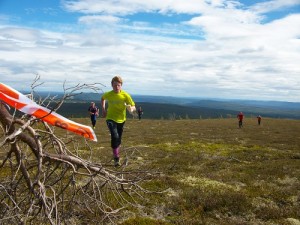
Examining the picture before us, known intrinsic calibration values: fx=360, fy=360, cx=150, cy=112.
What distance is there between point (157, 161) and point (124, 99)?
4.99 m

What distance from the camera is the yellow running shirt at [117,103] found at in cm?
1271

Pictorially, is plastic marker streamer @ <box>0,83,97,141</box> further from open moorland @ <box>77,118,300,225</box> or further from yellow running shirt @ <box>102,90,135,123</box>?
yellow running shirt @ <box>102,90,135,123</box>

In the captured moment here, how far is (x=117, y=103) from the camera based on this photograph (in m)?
12.7

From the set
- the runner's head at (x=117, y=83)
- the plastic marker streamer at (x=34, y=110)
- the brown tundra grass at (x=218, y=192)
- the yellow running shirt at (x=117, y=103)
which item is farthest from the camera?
the yellow running shirt at (x=117, y=103)

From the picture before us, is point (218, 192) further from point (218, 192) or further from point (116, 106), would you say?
point (116, 106)

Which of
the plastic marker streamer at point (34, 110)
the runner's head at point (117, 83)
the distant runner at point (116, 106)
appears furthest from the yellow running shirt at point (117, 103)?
the plastic marker streamer at point (34, 110)

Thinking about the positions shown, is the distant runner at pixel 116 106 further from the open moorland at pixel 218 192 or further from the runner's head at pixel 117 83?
the open moorland at pixel 218 192

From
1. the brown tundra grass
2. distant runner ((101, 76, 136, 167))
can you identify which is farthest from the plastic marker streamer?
distant runner ((101, 76, 136, 167))

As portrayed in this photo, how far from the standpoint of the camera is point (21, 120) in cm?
552

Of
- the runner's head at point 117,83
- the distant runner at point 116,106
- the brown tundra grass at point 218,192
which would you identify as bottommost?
the brown tundra grass at point 218,192

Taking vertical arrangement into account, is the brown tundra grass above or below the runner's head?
below

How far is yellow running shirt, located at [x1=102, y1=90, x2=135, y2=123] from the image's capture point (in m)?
12.7

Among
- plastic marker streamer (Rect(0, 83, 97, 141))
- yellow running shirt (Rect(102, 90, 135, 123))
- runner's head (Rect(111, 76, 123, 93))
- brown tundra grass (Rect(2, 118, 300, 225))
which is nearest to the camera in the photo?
plastic marker streamer (Rect(0, 83, 97, 141))

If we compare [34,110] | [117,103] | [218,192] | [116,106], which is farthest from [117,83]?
[34,110]
